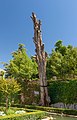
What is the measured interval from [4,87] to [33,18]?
922 centimetres

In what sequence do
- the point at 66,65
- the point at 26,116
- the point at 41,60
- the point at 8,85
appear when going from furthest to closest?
the point at 66,65, the point at 41,60, the point at 8,85, the point at 26,116

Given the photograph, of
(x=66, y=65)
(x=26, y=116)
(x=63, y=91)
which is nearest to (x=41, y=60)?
(x=63, y=91)

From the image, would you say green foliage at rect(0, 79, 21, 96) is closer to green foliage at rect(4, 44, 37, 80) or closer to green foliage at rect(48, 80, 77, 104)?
green foliage at rect(48, 80, 77, 104)

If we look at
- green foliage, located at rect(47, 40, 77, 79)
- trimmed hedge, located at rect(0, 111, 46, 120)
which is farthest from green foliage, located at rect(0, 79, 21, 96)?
green foliage, located at rect(47, 40, 77, 79)

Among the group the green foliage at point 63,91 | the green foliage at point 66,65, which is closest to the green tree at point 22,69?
the green foliage at point 66,65

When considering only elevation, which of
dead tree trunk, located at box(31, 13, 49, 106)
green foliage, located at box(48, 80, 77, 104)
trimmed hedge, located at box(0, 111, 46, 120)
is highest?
dead tree trunk, located at box(31, 13, 49, 106)

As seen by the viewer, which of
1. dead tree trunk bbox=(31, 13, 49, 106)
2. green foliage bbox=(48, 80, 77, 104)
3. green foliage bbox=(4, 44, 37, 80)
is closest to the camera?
green foliage bbox=(48, 80, 77, 104)

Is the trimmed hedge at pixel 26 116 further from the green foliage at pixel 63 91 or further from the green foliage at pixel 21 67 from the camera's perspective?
the green foliage at pixel 21 67

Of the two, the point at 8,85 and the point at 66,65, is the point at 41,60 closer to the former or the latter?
the point at 66,65

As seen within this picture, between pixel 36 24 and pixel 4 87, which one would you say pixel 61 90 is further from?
pixel 36 24

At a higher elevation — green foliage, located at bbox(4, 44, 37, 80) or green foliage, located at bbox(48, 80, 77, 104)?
green foliage, located at bbox(4, 44, 37, 80)

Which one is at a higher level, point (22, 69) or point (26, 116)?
point (22, 69)

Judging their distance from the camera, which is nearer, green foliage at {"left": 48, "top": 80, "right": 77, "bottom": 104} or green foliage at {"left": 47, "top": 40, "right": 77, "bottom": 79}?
green foliage at {"left": 48, "top": 80, "right": 77, "bottom": 104}

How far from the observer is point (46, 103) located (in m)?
29.4
